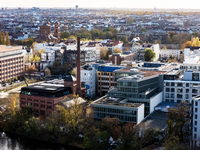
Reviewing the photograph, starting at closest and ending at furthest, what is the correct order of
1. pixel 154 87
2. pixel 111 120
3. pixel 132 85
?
pixel 111 120, pixel 132 85, pixel 154 87

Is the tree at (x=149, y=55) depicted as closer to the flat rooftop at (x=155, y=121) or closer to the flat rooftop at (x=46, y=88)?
the flat rooftop at (x=46, y=88)

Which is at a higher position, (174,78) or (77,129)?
(174,78)

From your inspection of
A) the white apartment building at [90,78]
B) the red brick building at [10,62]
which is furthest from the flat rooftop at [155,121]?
the red brick building at [10,62]

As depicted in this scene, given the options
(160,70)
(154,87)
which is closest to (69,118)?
(154,87)

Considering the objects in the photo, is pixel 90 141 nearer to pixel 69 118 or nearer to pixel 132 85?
pixel 69 118

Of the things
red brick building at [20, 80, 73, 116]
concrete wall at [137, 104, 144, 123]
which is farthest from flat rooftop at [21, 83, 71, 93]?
concrete wall at [137, 104, 144, 123]

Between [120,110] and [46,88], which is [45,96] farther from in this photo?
[120,110]

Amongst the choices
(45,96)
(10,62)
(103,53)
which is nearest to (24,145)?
(45,96)
